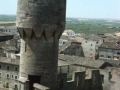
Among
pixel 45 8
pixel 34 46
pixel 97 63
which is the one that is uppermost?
pixel 45 8

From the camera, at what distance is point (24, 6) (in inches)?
525

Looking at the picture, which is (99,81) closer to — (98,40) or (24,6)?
(24,6)

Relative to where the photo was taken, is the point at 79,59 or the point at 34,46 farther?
the point at 79,59

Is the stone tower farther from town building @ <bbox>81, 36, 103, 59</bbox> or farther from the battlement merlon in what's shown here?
town building @ <bbox>81, 36, 103, 59</bbox>

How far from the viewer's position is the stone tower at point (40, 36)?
13.2 metres

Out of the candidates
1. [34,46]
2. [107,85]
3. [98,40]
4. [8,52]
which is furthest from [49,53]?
[98,40]

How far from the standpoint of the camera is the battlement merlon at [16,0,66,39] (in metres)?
13.1

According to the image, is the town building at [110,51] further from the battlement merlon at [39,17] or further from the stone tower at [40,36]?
the battlement merlon at [39,17]

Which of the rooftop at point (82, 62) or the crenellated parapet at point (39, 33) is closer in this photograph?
the crenellated parapet at point (39, 33)

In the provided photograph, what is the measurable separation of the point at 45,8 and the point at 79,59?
157 ft

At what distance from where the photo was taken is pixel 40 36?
13.3m

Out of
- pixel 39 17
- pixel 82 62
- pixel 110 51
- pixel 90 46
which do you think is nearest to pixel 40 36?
pixel 39 17

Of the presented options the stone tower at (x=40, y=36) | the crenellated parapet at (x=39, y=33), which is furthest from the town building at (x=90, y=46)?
the crenellated parapet at (x=39, y=33)

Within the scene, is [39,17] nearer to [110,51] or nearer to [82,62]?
[82,62]
